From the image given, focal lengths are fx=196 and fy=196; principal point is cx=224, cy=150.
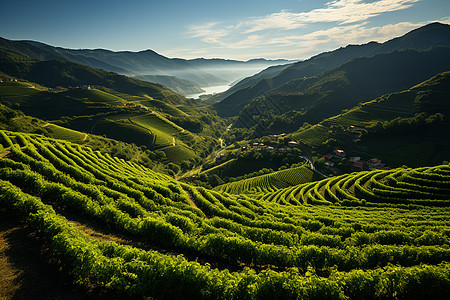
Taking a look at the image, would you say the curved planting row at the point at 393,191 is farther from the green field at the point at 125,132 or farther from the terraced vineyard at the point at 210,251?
the green field at the point at 125,132

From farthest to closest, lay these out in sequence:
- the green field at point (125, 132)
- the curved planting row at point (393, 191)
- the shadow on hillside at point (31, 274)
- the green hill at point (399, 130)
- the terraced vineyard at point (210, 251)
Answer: the green field at point (125, 132)
the green hill at point (399, 130)
the curved planting row at point (393, 191)
the shadow on hillside at point (31, 274)
the terraced vineyard at point (210, 251)

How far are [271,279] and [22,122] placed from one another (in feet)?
556

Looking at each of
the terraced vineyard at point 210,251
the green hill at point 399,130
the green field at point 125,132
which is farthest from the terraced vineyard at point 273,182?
the green field at point 125,132

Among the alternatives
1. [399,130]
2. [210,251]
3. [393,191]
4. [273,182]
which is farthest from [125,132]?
[399,130]

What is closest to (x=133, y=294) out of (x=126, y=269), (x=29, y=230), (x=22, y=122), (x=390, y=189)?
(x=126, y=269)

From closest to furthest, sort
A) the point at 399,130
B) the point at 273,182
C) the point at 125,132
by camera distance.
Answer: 1. the point at 273,182
2. the point at 399,130
3. the point at 125,132

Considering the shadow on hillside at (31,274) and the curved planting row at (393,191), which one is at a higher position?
the shadow on hillside at (31,274)

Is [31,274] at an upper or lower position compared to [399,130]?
upper

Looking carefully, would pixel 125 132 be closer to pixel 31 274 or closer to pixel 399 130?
pixel 31 274

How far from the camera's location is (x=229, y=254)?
Result: 72.7 feet

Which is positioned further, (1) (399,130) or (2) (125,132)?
(2) (125,132)

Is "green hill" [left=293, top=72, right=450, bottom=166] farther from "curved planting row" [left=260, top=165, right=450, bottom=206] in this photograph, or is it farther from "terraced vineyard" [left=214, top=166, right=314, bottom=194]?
"curved planting row" [left=260, top=165, right=450, bottom=206]

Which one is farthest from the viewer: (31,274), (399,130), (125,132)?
(125,132)

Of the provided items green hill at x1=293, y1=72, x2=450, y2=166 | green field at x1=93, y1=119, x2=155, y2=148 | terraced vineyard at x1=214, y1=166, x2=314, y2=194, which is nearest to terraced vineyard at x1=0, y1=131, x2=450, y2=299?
terraced vineyard at x1=214, y1=166, x2=314, y2=194
